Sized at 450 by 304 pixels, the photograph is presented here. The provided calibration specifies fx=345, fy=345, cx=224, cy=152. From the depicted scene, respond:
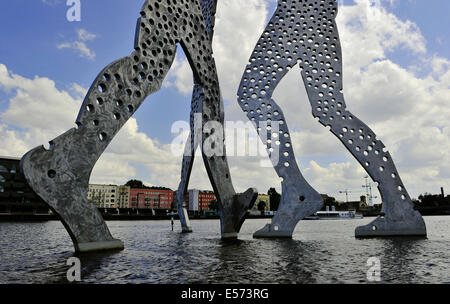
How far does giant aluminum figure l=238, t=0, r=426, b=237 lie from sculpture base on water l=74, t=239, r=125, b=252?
294 inches

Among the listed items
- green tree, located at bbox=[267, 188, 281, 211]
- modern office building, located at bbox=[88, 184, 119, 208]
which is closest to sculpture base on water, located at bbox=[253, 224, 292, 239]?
green tree, located at bbox=[267, 188, 281, 211]

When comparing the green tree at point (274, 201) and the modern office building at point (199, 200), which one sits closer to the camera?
the green tree at point (274, 201)

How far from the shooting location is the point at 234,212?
53.8 ft

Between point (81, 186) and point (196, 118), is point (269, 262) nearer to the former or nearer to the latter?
point (81, 186)

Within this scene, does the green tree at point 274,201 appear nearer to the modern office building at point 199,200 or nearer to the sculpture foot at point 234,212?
the modern office building at point 199,200

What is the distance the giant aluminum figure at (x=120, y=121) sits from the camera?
32.7 feet

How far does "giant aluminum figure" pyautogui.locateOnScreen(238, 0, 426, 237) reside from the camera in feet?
53.4

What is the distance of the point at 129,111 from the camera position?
12.1 m

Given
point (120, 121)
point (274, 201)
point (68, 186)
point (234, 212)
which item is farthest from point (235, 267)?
point (274, 201)

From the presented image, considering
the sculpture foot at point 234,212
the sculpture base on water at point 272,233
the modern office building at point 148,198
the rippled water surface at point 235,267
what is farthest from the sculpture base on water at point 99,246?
the modern office building at point 148,198

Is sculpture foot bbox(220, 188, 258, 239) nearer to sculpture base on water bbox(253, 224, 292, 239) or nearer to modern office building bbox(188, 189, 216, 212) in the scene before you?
sculpture base on water bbox(253, 224, 292, 239)

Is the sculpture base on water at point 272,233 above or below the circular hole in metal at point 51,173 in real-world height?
below

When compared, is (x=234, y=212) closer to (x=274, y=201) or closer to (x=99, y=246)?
(x=99, y=246)

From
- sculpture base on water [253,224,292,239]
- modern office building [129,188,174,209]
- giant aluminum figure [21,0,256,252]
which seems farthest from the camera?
modern office building [129,188,174,209]
